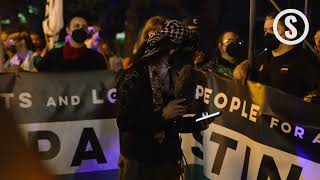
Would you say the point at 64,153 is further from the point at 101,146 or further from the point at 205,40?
the point at 205,40

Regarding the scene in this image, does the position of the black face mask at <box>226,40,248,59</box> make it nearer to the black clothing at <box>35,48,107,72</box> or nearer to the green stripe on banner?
the black clothing at <box>35,48,107,72</box>

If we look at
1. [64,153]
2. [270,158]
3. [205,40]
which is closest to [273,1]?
[270,158]

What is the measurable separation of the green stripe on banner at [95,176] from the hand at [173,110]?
5.89ft

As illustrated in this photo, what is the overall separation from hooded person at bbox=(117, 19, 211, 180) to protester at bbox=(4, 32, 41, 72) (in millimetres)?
4390

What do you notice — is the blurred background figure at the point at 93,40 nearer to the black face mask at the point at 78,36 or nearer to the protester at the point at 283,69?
the black face mask at the point at 78,36

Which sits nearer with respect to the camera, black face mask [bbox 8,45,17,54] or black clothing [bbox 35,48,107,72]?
black clothing [bbox 35,48,107,72]

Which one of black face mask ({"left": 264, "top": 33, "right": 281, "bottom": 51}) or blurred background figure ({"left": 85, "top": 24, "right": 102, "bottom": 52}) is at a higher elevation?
black face mask ({"left": 264, "top": 33, "right": 281, "bottom": 51})

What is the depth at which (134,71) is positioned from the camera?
3.93 m

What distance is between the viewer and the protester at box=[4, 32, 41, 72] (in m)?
8.45

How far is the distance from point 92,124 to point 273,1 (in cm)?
184

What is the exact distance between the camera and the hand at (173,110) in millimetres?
3887

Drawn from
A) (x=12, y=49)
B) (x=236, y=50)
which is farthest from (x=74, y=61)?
(x=12, y=49)

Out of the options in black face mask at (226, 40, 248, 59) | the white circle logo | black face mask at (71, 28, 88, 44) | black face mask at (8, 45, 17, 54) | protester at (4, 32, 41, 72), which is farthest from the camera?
black face mask at (8, 45, 17, 54)

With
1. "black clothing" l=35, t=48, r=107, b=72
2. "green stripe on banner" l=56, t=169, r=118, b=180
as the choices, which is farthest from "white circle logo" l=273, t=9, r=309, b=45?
"black clothing" l=35, t=48, r=107, b=72
